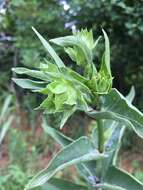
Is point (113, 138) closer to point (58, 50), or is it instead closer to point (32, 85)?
point (32, 85)

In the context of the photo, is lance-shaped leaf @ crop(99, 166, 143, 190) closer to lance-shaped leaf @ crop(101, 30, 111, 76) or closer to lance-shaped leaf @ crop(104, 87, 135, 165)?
lance-shaped leaf @ crop(104, 87, 135, 165)

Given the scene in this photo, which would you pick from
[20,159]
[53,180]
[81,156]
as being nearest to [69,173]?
[20,159]

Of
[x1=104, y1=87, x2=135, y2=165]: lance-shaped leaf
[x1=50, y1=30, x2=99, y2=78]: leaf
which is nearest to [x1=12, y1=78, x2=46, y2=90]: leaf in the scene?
[x1=50, y1=30, x2=99, y2=78]: leaf

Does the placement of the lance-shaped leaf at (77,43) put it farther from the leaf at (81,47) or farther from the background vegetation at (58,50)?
the background vegetation at (58,50)

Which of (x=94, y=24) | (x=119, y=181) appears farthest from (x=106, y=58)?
(x=94, y=24)

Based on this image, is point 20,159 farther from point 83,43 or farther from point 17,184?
point 83,43

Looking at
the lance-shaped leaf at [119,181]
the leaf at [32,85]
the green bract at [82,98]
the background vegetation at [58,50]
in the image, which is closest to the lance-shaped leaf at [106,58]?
the green bract at [82,98]
